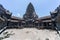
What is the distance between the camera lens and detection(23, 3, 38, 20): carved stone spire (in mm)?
54269

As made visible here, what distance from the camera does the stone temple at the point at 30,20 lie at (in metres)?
41.2

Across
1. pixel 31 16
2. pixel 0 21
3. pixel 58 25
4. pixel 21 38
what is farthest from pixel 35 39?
pixel 31 16

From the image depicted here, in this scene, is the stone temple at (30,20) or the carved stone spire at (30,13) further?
the carved stone spire at (30,13)

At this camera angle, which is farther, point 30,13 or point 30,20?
point 30,13

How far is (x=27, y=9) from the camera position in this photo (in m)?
57.7

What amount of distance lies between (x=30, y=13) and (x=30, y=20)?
285 inches

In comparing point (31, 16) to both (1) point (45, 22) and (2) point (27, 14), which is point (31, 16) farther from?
(1) point (45, 22)

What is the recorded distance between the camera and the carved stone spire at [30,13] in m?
54.3

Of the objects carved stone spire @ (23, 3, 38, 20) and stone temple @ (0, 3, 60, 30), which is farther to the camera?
carved stone spire @ (23, 3, 38, 20)

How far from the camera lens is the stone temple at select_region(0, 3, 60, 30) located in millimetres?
41213

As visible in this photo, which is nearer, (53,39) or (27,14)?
(53,39)

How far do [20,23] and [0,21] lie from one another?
11164mm

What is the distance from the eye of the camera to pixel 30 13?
56156 millimetres

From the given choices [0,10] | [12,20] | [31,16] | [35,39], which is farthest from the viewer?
[31,16]
